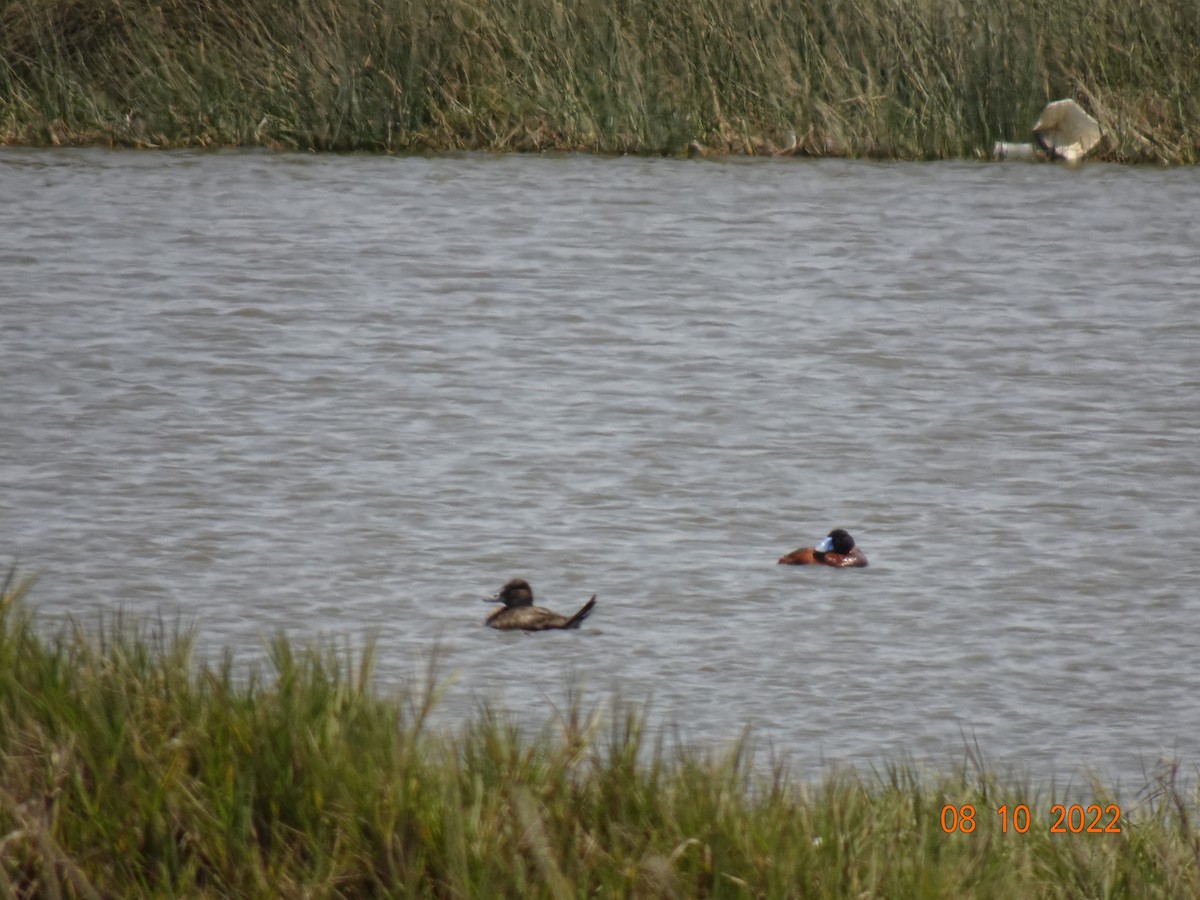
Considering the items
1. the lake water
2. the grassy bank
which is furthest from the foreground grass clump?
the grassy bank

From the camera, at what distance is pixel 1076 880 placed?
349 cm

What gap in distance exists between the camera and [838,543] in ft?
21.6

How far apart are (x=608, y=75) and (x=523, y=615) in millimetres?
9752

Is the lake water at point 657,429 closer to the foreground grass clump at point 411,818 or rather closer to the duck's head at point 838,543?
the duck's head at point 838,543

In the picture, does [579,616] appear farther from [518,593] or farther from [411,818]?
[411,818]

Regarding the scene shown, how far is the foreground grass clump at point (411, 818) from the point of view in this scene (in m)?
3.25

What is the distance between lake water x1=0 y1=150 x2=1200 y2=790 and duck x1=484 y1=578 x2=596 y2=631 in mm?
66

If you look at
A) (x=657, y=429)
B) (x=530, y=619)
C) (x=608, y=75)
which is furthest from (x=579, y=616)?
(x=608, y=75)

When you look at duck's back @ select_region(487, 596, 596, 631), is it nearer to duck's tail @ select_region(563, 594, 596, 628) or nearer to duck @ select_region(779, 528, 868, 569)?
duck's tail @ select_region(563, 594, 596, 628)

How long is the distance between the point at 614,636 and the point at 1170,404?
424cm

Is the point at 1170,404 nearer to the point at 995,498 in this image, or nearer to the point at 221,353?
the point at 995,498

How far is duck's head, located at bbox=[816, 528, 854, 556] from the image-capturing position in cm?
658

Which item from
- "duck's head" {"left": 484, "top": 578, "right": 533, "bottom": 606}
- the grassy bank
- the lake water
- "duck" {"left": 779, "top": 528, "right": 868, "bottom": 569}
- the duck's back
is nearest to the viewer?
the lake water

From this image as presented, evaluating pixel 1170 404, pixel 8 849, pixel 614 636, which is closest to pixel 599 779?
pixel 8 849
